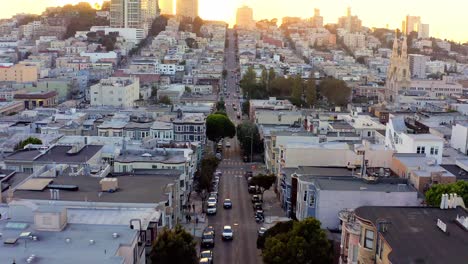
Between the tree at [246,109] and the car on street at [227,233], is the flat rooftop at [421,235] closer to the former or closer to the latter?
the car on street at [227,233]

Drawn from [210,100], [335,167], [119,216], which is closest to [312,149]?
[335,167]

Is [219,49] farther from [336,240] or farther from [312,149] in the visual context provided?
[336,240]

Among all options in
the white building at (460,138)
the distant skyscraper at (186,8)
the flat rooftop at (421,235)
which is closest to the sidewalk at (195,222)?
the flat rooftop at (421,235)

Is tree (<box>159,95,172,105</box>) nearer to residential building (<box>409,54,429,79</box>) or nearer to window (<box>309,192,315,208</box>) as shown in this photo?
window (<box>309,192,315,208</box>)

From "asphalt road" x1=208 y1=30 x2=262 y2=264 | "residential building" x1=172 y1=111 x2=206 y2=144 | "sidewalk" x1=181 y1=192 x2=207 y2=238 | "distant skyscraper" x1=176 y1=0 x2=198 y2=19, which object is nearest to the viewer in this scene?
"asphalt road" x1=208 y1=30 x2=262 y2=264

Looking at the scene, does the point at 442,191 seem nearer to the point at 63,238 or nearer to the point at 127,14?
the point at 63,238

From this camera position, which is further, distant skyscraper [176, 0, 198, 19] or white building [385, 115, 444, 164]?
distant skyscraper [176, 0, 198, 19]

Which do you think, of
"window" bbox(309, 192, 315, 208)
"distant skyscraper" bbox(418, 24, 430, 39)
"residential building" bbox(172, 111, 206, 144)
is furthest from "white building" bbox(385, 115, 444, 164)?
"distant skyscraper" bbox(418, 24, 430, 39)
